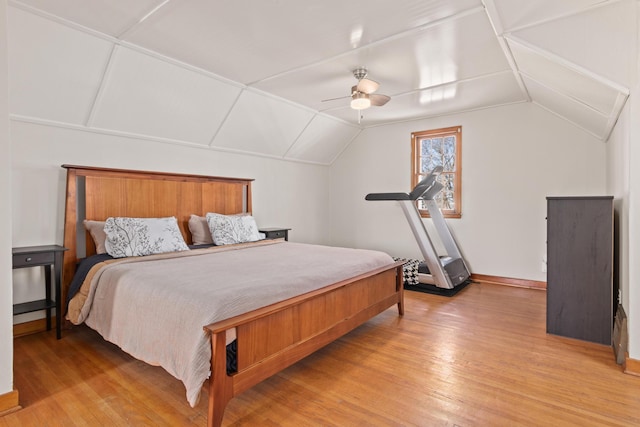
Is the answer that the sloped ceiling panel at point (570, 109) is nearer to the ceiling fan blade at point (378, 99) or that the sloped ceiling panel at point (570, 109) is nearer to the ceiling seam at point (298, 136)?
the ceiling fan blade at point (378, 99)

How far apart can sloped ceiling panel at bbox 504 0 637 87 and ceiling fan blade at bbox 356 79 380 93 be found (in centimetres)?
130

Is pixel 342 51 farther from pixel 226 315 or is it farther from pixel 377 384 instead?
pixel 377 384

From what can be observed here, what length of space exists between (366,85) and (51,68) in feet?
9.30

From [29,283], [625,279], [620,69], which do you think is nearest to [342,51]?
[620,69]

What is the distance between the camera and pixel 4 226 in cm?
195

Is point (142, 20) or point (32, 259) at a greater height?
point (142, 20)

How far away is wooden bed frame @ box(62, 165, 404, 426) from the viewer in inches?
74.6

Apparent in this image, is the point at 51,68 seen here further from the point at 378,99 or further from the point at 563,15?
the point at 563,15

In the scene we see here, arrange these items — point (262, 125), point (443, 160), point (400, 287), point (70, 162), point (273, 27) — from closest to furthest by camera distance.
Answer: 1. point (273, 27)
2. point (70, 162)
3. point (400, 287)
4. point (262, 125)
5. point (443, 160)

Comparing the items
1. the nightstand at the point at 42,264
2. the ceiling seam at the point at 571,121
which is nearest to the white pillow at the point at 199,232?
the nightstand at the point at 42,264

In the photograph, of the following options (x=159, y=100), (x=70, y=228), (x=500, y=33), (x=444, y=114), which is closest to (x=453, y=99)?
(x=444, y=114)

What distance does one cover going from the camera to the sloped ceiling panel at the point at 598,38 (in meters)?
2.02

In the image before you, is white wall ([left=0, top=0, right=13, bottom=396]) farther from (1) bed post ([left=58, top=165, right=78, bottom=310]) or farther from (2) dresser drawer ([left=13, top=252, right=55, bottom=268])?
(1) bed post ([left=58, top=165, right=78, bottom=310])

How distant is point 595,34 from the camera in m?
2.16
